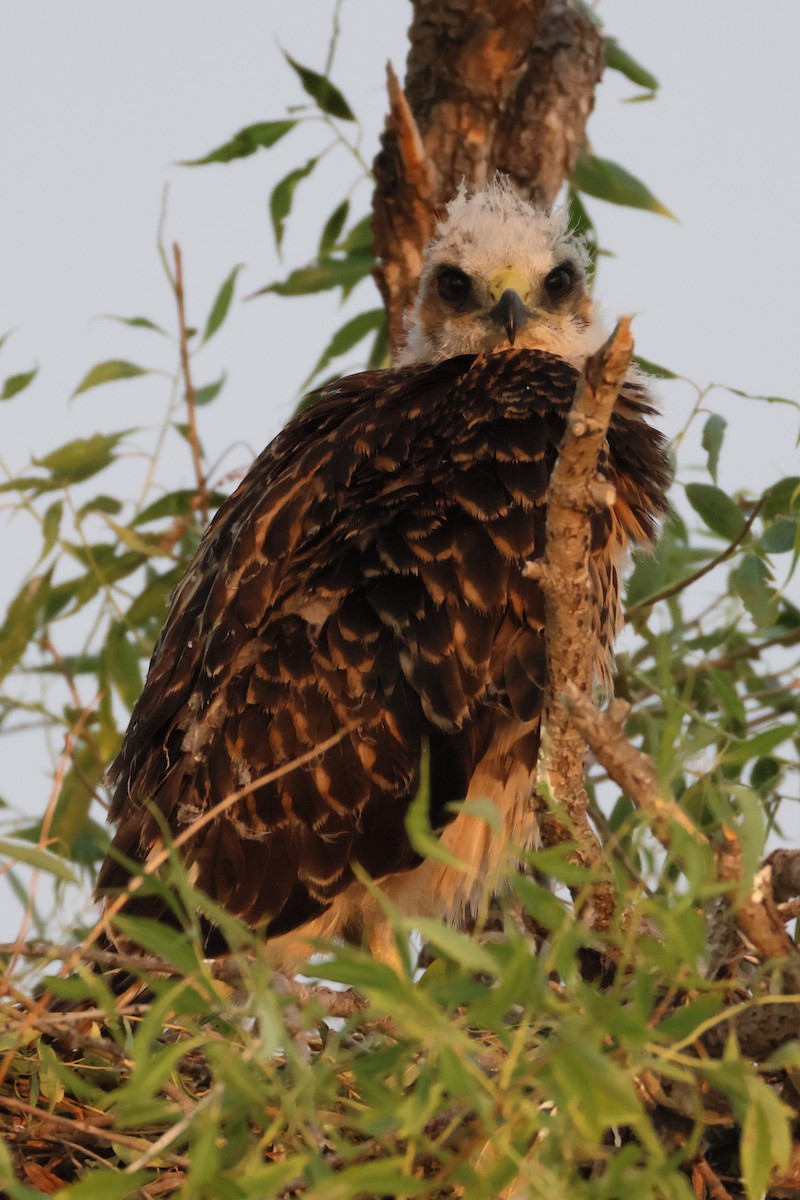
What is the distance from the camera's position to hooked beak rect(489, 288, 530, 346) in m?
3.71

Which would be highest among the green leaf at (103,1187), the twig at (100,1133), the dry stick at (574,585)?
the dry stick at (574,585)

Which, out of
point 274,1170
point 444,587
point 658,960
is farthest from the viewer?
point 444,587

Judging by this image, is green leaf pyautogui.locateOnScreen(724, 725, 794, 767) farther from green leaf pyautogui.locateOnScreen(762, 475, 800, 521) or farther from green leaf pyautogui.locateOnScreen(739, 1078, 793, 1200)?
green leaf pyautogui.locateOnScreen(762, 475, 800, 521)

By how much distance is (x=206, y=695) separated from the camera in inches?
116

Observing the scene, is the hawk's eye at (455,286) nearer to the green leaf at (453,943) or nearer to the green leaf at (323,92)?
the green leaf at (323,92)

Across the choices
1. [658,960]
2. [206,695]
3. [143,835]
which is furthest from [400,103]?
[658,960]

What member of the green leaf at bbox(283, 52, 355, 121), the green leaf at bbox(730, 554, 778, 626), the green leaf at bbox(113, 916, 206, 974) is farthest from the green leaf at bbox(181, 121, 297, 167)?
the green leaf at bbox(113, 916, 206, 974)

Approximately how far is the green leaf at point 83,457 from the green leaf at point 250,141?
84 cm

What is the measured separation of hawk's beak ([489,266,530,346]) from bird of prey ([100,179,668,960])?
0.49 metres

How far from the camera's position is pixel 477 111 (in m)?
4.32

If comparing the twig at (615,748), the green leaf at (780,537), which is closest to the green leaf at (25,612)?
the green leaf at (780,537)

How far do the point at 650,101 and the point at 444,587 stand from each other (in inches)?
94.2

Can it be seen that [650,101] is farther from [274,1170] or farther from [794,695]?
[274,1170]

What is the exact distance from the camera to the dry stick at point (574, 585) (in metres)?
2.02
